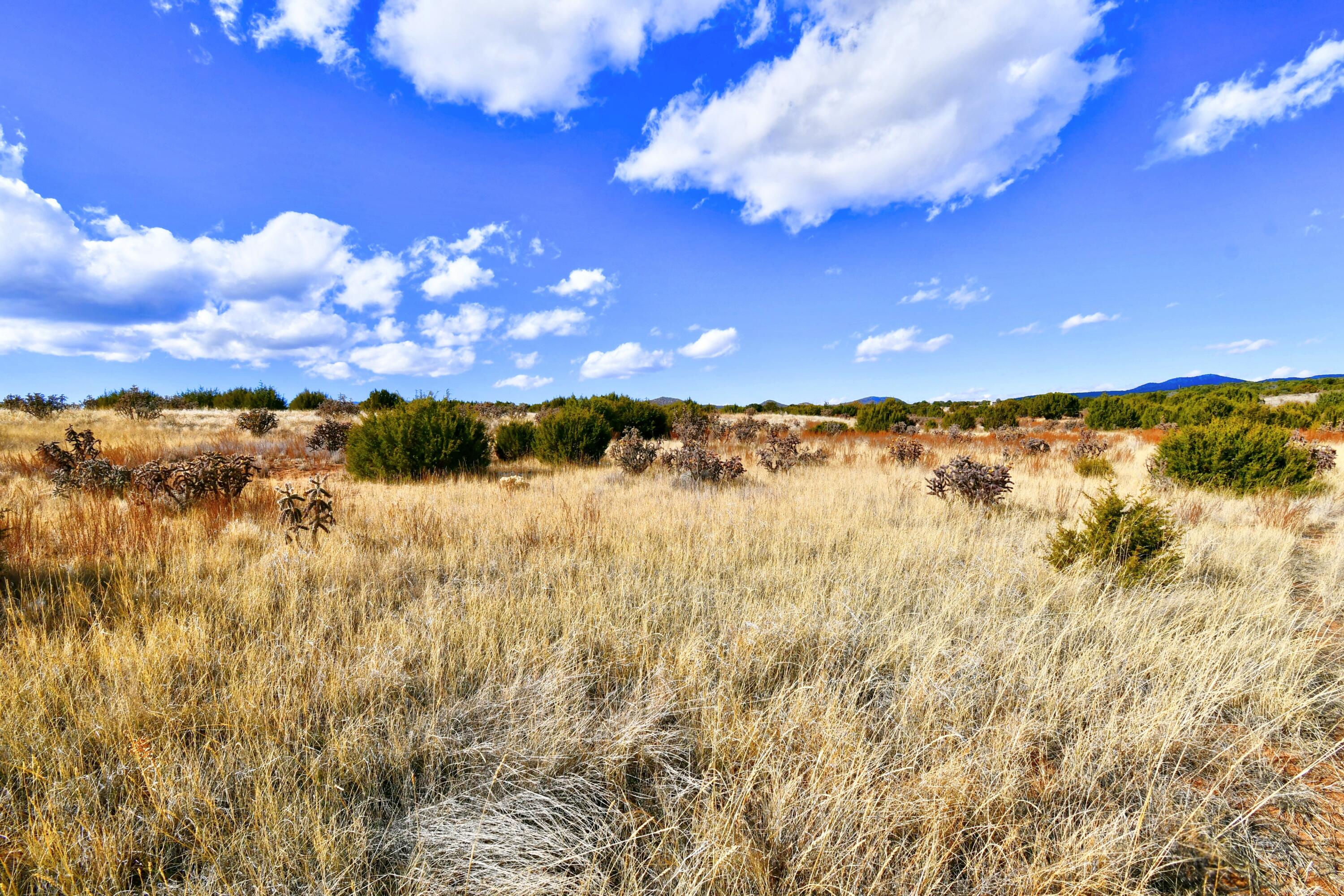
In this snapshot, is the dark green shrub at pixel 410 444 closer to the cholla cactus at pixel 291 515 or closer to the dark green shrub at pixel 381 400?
the cholla cactus at pixel 291 515

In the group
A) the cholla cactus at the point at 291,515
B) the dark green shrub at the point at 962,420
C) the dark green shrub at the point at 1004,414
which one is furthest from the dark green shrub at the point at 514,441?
the dark green shrub at the point at 1004,414

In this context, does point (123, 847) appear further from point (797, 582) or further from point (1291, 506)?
point (1291, 506)

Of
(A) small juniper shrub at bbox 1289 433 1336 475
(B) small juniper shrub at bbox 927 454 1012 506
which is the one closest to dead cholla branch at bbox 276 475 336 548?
(B) small juniper shrub at bbox 927 454 1012 506

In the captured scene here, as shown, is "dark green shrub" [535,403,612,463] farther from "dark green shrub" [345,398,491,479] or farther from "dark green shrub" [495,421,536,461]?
"dark green shrub" [345,398,491,479]

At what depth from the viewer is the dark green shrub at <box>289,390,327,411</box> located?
79.4ft

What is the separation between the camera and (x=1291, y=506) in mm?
6762

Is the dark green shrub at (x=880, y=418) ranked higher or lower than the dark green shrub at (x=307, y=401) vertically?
lower

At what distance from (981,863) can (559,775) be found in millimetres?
1587

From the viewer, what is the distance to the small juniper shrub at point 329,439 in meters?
11.4

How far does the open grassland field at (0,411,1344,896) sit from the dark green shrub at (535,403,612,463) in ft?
21.5

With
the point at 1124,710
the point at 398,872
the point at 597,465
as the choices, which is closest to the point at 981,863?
the point at 1124,710

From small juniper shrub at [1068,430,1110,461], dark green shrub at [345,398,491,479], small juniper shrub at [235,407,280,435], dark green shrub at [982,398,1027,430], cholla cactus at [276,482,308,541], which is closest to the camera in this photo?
cholla cactus at [276,482,308,541]

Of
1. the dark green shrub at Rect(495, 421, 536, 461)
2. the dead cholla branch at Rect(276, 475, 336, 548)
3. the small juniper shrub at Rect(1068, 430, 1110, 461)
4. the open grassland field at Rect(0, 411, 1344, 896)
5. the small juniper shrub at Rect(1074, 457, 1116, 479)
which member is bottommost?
the open grassland field at Rect(0, 411, 1344, 896)

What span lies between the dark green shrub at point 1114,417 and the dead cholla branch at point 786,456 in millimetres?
18903
